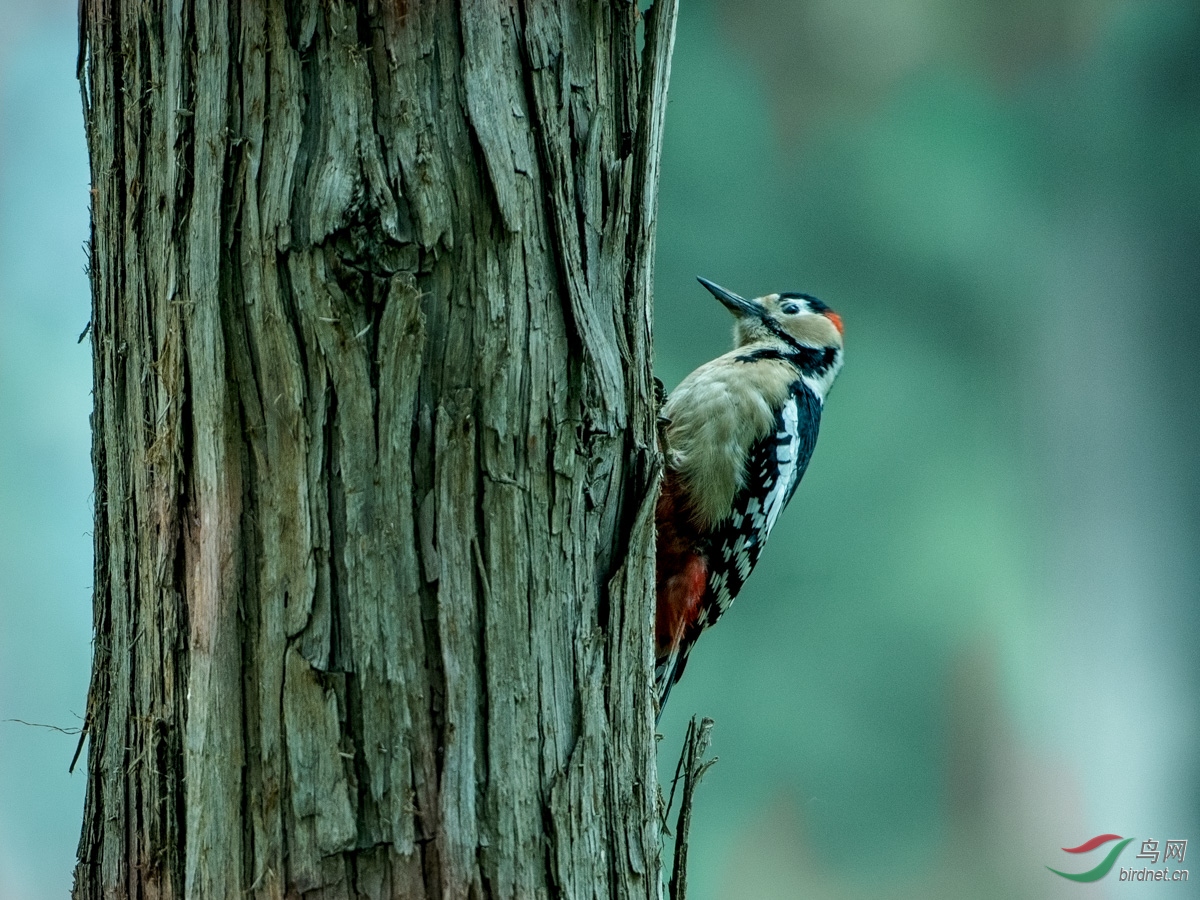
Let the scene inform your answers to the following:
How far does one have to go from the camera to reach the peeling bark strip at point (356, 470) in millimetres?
1354

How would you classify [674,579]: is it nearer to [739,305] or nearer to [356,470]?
[739,305]

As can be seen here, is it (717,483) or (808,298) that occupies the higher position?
(808,298)

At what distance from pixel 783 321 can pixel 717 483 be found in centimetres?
75

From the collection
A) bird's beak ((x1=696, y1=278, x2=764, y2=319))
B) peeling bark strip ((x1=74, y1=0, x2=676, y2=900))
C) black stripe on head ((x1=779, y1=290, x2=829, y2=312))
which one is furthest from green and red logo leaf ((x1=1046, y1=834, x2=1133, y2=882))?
peeling bark strip ((x1=74, y1=0, x2=676, y2=900))

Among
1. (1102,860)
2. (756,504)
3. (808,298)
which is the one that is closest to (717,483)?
(756,504)

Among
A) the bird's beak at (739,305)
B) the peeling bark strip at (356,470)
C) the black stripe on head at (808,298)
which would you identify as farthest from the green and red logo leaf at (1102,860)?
the peeling bark strip at (356,470)

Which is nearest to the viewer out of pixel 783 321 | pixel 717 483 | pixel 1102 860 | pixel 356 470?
pixel 356 470

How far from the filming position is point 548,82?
4.97 feet

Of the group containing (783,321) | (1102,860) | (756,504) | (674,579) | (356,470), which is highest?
(783,321)

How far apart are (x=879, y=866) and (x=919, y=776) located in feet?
1.32

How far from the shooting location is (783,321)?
3.48 m

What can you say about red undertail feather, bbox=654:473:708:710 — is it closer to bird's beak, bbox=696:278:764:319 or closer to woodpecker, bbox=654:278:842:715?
woodpecker, bbox=654:278:842:715

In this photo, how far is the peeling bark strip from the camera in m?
1.35

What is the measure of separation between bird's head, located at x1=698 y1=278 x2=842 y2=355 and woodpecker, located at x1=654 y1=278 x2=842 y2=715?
0.23 meters
